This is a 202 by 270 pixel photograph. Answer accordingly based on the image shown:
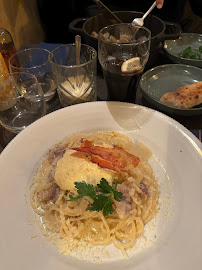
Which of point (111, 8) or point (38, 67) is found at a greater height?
point (111, 8)

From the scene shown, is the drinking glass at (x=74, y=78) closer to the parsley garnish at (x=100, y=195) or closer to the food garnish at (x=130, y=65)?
the food garnish at (x=130, y=65)

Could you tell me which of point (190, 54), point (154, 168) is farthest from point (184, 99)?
point (190, 54)

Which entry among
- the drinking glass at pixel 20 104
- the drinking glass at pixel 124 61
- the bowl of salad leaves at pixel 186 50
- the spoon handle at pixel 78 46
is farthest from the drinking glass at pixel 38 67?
the bowl of salad leaves at pixel 186 50

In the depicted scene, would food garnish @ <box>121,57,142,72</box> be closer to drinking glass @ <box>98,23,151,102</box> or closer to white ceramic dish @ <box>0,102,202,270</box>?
drinking glass @ <box>98,23,151,102</box>

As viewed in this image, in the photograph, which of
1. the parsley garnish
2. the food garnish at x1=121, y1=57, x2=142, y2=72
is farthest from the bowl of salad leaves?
the parsley garnish

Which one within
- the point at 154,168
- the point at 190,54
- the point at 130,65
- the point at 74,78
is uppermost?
the point at 130,65

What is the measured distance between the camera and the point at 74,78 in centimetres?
255

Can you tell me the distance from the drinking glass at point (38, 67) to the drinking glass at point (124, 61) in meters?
0.76

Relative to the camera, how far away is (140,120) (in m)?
2.12

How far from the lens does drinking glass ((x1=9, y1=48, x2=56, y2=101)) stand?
8.61 ft

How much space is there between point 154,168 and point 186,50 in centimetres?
192

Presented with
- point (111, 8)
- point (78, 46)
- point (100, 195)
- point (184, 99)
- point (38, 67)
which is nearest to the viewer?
point (100, 195)

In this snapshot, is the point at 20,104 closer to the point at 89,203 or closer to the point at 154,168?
the point at 89,203

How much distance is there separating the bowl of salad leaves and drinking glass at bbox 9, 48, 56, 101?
A: 1562mm
